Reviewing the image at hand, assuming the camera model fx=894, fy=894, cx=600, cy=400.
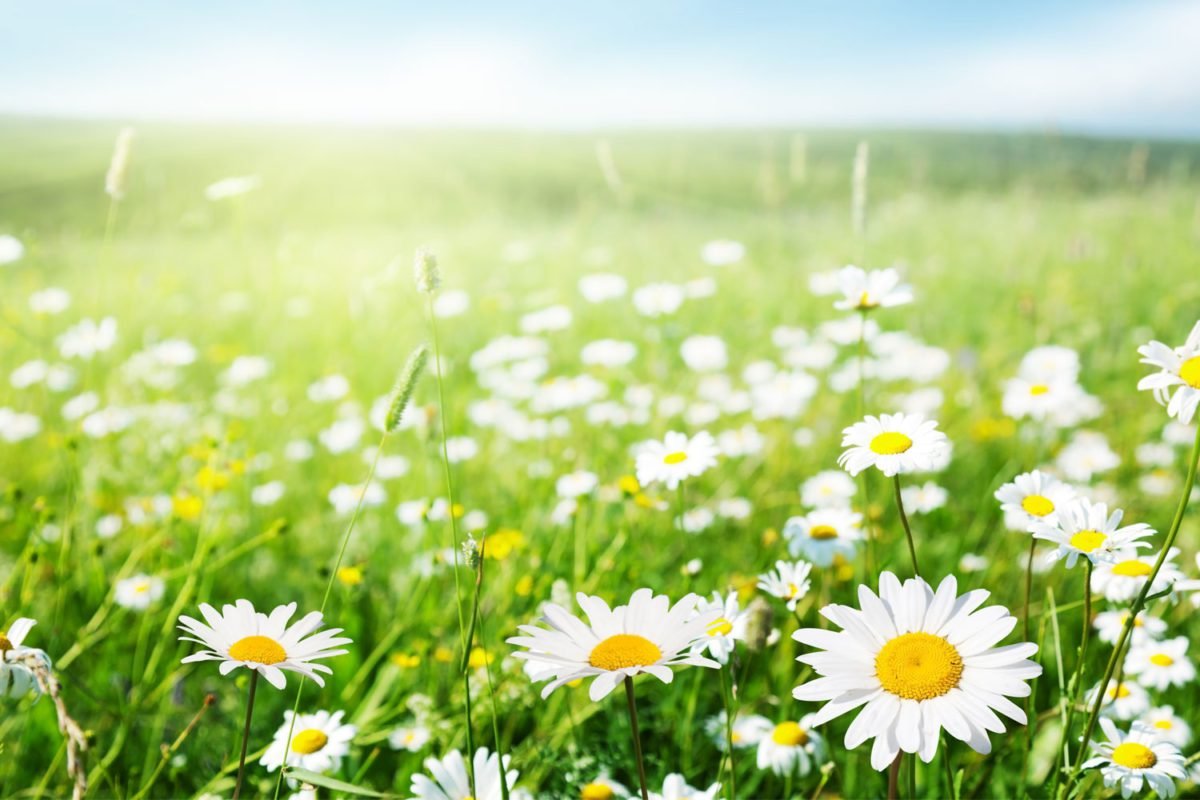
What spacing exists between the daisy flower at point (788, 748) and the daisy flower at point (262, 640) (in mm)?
687

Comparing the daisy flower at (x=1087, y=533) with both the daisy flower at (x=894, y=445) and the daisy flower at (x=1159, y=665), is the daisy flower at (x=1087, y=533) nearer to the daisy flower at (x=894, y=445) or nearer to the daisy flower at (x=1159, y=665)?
the daisy flower at (x=894, y=445)

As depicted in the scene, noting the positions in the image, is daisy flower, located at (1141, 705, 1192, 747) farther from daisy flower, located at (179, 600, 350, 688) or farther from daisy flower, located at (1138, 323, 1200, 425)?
daisy flower, located at (179, 600, 350, 688)

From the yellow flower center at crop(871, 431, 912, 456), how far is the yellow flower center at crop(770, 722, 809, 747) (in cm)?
45

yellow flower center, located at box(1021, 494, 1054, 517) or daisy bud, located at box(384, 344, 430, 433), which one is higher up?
daisy bud, located at box(384, 344, 430, 433)

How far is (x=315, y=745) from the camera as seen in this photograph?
1.17m

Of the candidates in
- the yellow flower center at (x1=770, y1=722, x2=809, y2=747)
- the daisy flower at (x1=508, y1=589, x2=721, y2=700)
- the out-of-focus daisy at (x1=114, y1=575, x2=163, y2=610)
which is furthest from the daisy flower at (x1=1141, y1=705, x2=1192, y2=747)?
the out-of-focus daisy at (x1=114, y1=575, x2=163, y2=610)

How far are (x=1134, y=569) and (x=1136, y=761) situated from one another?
355 millimetres

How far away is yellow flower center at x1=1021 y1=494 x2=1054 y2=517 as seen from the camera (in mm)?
1164

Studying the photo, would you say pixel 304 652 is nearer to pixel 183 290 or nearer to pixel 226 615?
pixel 226 615

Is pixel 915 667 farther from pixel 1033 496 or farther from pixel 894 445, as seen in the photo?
pixel 1033 496

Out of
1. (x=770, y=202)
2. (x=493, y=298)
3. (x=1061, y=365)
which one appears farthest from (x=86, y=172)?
(x=1061, y=365)

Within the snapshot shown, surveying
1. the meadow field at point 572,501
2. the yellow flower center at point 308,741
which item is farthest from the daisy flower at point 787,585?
the yellow flower center at point 308,741

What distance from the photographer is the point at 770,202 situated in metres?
3.76

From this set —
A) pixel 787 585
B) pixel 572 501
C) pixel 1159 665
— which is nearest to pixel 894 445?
pixel 787 585
